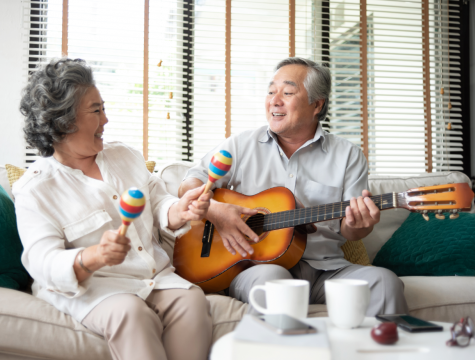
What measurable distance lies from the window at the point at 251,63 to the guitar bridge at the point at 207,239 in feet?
5.23

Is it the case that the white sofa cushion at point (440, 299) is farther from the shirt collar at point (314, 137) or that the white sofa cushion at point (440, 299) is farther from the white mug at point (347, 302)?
the white mug at point (347, 302)

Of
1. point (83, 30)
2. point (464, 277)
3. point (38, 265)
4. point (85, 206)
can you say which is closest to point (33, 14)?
point (83, 30)

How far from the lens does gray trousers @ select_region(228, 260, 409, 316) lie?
1.41 meters

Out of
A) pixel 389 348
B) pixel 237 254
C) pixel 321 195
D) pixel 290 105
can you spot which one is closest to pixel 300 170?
pixel 321 195

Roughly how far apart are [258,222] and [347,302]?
2.59 ft

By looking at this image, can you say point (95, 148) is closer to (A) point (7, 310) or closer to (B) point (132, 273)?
(B) point (132, 273)

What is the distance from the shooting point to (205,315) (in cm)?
134

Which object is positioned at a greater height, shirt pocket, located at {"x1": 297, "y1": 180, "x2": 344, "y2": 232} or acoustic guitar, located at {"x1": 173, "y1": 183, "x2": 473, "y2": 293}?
shirt pocket, located at {"x1": 297, "y1": 180, "x2": 344, "y2": 232}

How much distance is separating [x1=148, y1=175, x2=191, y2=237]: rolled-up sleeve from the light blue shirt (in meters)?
0.23

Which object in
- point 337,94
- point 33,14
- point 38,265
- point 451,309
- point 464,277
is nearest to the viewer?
point 38,265

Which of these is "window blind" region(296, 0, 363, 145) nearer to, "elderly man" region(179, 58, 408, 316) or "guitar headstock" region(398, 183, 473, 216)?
"elderly man" region(179, 58, 408, 316)

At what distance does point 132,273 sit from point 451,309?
122 centimetres

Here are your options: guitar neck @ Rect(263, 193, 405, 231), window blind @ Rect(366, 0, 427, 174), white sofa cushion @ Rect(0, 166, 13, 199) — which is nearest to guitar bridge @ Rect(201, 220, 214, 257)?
guitar neck @ Rect(263, 193, 405, 231)

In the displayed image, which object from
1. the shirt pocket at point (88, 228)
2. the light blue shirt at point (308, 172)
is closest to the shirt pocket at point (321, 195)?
the light blue shirt at point (308, 172)
